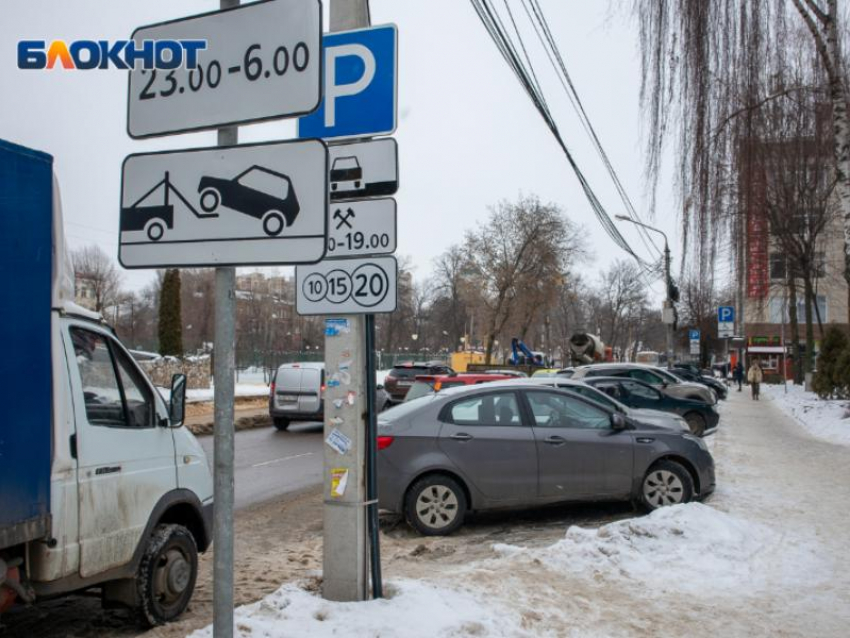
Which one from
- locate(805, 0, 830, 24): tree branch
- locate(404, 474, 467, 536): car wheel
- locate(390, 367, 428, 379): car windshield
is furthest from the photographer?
locate(390, 367, 428, 379): car windshield

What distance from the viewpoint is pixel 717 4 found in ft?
34.4

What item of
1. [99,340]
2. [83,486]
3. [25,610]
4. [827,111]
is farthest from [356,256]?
[827,111]

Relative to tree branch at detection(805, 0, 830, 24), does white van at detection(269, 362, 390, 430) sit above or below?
below

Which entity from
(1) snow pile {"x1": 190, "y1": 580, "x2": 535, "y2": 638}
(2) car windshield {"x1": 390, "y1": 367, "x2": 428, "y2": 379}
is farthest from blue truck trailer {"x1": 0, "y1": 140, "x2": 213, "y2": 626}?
(2) car windshield {"x1": 390, "y1": 367, "x2": 428, "y2": 379}

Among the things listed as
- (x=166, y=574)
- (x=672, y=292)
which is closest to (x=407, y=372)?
(x=672, y=292)

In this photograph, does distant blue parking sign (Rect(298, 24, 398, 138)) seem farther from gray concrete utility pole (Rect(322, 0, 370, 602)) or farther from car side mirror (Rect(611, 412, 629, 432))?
car side mirror (Rect(611, 412, 629, 432))

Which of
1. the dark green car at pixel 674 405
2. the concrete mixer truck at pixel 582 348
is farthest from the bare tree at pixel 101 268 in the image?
Result: the dark green car at pixel 674 405

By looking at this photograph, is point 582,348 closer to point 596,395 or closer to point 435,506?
point 596,395

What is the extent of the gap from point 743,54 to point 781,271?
26.2 metres

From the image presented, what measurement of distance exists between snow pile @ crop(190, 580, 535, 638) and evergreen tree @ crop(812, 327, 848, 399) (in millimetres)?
25435

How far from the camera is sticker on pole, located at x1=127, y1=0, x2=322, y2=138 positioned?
9.09ft

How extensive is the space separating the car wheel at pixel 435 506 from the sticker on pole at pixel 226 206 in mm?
5838

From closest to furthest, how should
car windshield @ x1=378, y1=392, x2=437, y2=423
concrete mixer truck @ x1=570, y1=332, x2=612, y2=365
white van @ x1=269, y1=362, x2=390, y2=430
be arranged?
1. car windshield @ x1=378, y1=392, x2=437, y2=423
2. white van @ x1=269, y1=362, x2=390, y2=430
3. concrete mixer truck @ x1=570, y1=332, x2=612, y2=365

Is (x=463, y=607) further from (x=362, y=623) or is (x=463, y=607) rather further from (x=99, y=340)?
(x=99, y=340)
